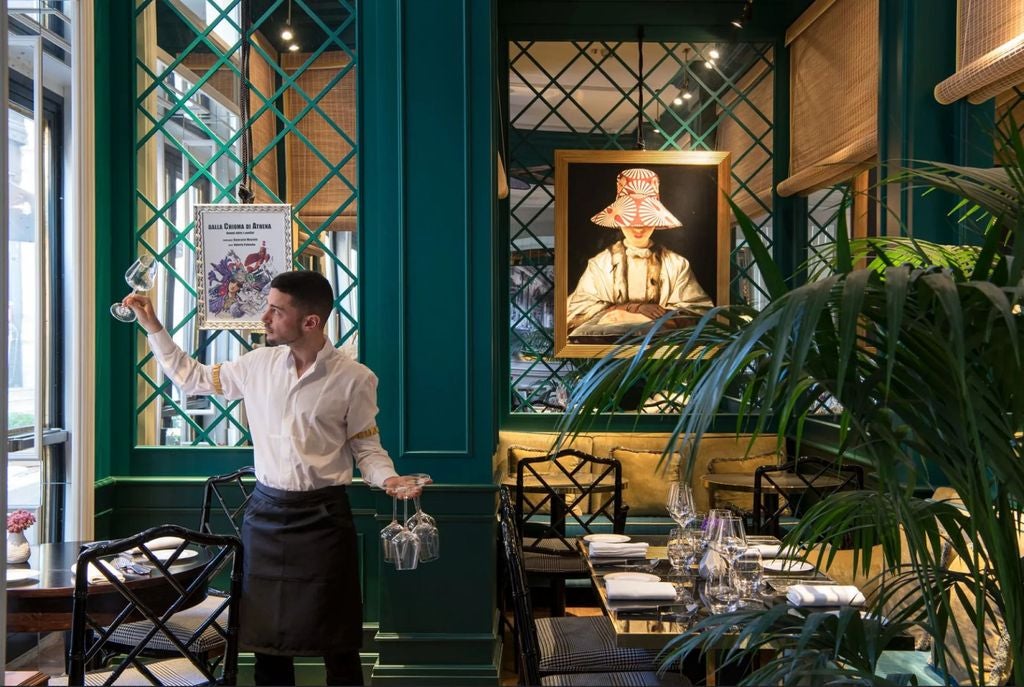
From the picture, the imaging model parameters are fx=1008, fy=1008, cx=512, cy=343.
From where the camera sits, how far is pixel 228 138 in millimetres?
4824

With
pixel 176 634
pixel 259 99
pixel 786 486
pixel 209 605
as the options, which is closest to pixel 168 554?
pixel 176 634

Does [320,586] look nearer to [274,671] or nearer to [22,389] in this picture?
[274,671]

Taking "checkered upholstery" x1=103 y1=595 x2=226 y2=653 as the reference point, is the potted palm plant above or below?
above

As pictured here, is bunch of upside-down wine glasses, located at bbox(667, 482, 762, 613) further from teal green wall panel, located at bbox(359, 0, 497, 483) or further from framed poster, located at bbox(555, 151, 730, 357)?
framed poster, located at bbox(555, 151, 730, 357)

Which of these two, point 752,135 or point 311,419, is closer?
point 311,419

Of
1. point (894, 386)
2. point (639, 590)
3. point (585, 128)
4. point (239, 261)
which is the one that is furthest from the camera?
point (585, 128)

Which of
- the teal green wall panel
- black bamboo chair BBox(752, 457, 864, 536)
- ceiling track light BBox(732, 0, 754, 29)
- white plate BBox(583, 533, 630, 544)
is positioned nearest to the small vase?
the teal green wall panel

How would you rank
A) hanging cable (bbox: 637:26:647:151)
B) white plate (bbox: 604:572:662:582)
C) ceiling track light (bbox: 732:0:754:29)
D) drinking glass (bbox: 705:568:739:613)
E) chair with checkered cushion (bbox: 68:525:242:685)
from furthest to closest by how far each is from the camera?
hanging cable (bbox: 637:26:647:151) < ceiling track light (bbox: 732:0:754:29) < white plate (bbox: 604:572:662:582) < drinking glass (bbox: 705:568:739:613) < chair with checkered cushion (bbox: 68:525:242:685)

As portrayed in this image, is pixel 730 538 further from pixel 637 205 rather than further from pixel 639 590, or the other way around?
pixel 637 205

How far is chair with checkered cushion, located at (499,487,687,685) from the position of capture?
2.95 meters

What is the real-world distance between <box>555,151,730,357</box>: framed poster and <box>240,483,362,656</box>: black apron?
11.2ft

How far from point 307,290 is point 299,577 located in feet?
3.17

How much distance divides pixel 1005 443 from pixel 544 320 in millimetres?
5359

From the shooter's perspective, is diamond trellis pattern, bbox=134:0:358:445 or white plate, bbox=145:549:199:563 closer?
white plate, bbox=145:549:199:563
